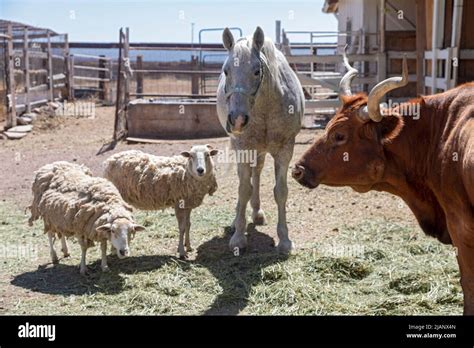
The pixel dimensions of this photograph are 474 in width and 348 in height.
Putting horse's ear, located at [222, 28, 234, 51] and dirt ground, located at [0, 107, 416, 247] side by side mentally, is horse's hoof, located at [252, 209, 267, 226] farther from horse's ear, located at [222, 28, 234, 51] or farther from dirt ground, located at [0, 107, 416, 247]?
horse's ear, located at [222, 28, 234, 51]

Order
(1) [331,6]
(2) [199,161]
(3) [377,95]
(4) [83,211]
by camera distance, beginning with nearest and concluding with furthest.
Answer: (3) [377,95], (4) [83,211], (2) [199,161], (1) [331,6]

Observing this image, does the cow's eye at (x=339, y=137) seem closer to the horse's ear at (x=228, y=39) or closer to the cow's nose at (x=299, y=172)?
the cow's nose at (x=299, y=172)

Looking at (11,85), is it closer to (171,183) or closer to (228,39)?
(171,183)

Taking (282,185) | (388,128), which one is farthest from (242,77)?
(388,128)

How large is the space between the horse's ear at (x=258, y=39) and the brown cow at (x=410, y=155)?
1.96m

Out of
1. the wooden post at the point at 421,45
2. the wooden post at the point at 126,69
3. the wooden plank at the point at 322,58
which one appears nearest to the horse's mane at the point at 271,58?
the wooden post at the point at 421,45

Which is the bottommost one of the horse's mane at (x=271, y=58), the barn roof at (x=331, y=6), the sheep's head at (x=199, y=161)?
the sheep's head at (x=199, y=161)

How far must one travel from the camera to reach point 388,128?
4.41 meters

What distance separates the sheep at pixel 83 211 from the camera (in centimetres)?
615

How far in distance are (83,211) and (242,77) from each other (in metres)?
2.13

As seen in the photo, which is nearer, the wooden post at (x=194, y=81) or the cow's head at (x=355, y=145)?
the cow's head at (x=355, y=145)

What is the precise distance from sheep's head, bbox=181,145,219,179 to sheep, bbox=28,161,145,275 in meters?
0.87

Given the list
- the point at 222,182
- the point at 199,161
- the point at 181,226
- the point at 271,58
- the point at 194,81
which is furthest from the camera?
the point at 194,81
